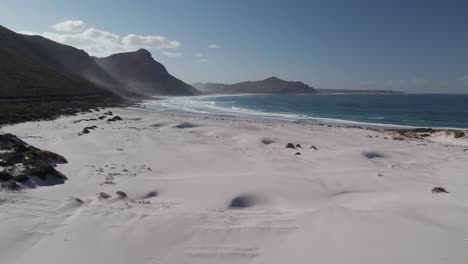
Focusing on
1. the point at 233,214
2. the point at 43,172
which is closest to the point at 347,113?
the point at 233,214

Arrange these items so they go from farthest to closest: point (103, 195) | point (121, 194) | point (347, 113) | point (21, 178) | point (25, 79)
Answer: point (347, 113), point (25, 79), point (121, 194), point (21, 178), point (103, 195)

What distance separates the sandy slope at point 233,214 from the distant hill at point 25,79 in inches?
2066

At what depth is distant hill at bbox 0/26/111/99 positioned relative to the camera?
6191cm

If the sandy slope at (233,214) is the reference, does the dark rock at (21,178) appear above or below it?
above

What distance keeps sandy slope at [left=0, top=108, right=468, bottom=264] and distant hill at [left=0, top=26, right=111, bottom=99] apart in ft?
172

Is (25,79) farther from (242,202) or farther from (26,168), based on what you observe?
(242,202)

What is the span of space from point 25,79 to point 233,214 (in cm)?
7567

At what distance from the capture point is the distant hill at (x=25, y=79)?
203 ft

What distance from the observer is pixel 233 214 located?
10.1m

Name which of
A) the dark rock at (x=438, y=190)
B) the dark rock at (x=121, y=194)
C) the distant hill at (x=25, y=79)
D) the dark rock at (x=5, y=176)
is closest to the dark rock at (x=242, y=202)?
the dark rock at (x=121, y=194)

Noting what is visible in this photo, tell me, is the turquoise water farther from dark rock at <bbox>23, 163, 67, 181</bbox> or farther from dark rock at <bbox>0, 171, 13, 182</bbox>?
dark rock at <bbox>0, 171, 13, 182</bbox>

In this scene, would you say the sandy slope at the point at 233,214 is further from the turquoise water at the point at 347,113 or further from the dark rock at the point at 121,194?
the turquoise water at the point at 347,113

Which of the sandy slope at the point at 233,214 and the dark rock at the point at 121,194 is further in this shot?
the dark rock at the point at 121,194

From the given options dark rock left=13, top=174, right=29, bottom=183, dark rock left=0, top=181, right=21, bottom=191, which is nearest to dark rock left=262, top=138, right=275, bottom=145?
dark rock left=13, top=174, right=29, bottom=183
